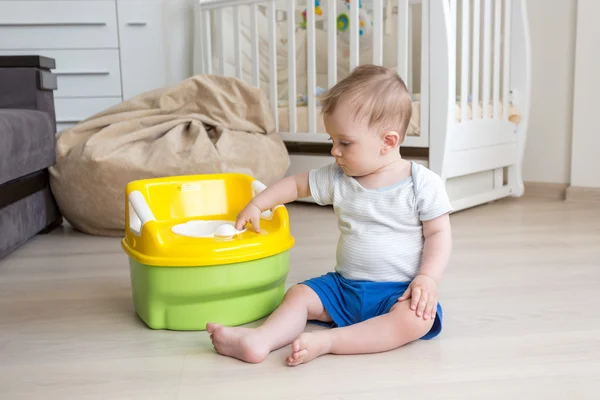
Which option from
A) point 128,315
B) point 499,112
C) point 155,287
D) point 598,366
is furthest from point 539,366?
point 499,112

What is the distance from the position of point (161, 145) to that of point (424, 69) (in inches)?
33.7

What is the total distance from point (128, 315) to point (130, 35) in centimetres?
189

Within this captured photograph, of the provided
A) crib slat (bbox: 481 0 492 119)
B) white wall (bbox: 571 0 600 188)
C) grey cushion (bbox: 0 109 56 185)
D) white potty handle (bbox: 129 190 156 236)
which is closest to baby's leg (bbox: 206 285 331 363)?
white potty handle (bbox: 129 190 156 236)

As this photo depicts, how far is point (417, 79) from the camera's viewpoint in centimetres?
284

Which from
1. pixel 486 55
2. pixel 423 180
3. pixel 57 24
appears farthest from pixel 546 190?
pixel 57 24

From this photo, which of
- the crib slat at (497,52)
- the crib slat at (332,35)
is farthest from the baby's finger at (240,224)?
the crib slat at (497,52)

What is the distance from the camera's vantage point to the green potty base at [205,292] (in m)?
1.07

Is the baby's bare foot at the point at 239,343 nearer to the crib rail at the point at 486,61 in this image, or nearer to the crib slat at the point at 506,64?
the crib rail at the point at 486,61

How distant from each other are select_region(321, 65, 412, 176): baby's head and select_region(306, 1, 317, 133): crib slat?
4.13 ft

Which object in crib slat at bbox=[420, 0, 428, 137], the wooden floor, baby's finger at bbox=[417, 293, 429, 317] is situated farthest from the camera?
crib slat at bbox=[420, 0, 428, 137]

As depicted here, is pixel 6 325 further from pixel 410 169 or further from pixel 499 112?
pixel 499 112

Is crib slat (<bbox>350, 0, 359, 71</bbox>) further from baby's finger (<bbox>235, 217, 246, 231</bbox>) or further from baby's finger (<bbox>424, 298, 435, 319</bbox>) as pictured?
baby's finger (<bbox>424, 298, 435, 319</bbox>)

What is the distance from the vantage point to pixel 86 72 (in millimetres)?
2785

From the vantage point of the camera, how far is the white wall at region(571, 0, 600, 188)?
2.38 meters
